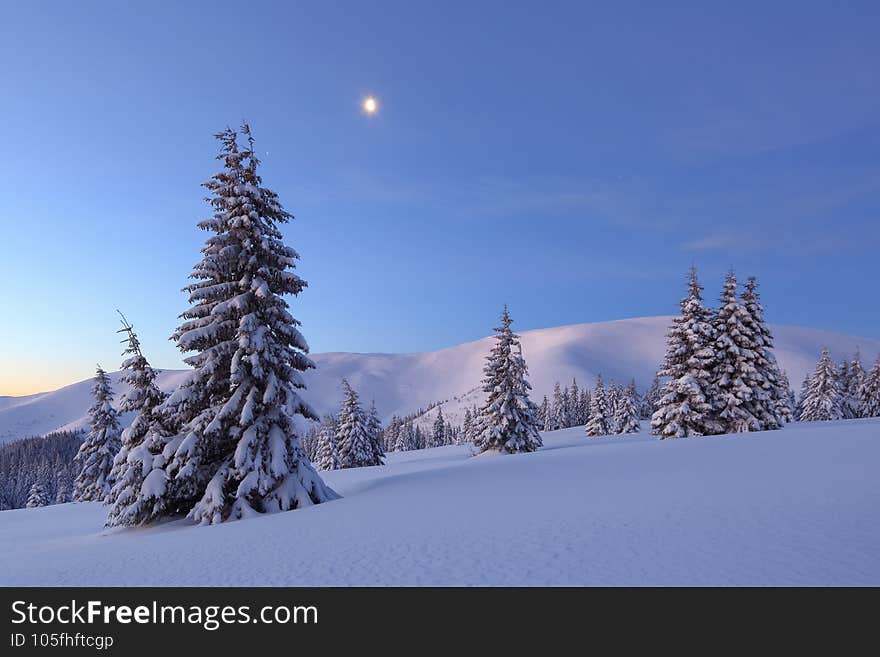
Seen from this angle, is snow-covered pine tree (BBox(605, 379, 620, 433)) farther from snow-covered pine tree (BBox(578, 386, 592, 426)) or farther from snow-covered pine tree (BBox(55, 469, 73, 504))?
snow-covered pine tree (BBox(55, 469, 73, 504))

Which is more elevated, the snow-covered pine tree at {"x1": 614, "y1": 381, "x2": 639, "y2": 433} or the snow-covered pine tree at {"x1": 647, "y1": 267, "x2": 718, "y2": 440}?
the snow-covered pine tree at {"x1": 647, "y1": 267, "x2": 718, "y2": 440}

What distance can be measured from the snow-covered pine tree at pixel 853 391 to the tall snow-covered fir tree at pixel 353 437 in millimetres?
58740

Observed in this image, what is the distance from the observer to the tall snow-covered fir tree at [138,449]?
16.3m

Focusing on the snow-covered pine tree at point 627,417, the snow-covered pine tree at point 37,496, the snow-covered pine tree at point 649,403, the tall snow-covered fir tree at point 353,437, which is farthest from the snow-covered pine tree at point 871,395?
the snow-covered pine tree at point 37,496

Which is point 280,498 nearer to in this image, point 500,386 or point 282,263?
point 282,263

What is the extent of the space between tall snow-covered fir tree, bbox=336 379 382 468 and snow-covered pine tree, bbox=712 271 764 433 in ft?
107

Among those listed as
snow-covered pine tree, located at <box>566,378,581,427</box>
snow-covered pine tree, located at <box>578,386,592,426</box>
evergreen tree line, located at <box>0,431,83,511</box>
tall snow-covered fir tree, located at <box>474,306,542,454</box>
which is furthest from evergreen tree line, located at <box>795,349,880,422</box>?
evergreen tree line, located at <box>0,431,83,511</box>

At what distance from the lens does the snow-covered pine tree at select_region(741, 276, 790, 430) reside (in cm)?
3128

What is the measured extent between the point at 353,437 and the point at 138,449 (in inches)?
1291

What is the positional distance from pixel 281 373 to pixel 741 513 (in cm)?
1481

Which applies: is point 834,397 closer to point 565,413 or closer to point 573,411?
point 565,413

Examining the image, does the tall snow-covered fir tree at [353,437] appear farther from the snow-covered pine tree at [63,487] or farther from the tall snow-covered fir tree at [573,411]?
the tall snow-covered fir tree at [573,411]
